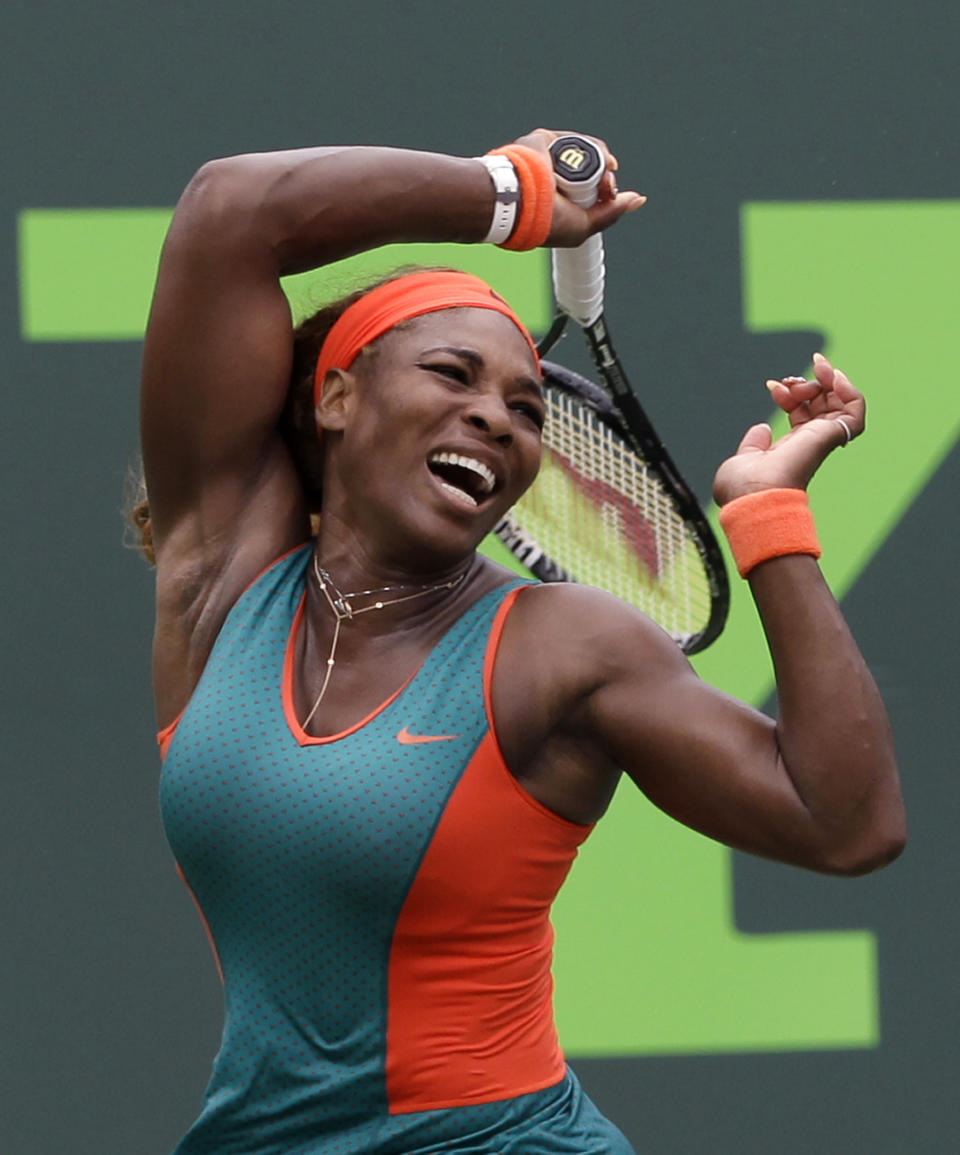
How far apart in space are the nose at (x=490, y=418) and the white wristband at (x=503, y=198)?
20 centimetres

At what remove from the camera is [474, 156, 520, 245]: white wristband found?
1.82 metres

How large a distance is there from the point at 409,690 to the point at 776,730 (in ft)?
1.12

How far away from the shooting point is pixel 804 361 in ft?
9.81

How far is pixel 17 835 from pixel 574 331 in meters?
1.27

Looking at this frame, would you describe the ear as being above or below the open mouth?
above

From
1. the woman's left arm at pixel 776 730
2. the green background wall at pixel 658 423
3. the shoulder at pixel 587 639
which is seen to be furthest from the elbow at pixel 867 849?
the green background wall at pixel 658 423

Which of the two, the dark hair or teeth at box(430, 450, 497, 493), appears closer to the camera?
teeth at box(430, 450, 497, 493)

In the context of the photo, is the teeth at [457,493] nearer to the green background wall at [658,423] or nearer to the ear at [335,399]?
the ear at [335,399]

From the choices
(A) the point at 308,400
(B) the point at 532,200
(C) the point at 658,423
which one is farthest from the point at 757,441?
(C) the point at 658,423

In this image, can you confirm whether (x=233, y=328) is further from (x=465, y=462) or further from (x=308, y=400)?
(x=465, y=462)

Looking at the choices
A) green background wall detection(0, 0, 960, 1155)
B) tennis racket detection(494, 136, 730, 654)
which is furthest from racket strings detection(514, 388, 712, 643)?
green background wall detection(0, 0, 960, 1155)

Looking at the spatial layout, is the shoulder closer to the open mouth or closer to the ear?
the open mouth

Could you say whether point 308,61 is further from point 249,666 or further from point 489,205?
point 249,666

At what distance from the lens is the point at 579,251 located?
6.53 ft
